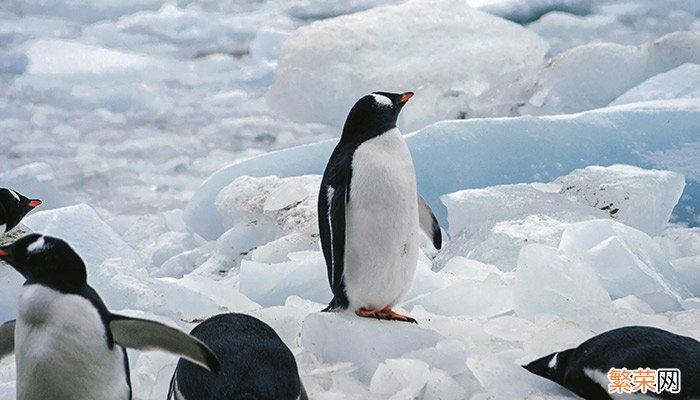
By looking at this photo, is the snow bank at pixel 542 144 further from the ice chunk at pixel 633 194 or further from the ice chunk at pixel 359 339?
the ice chunk at pixel 359 339

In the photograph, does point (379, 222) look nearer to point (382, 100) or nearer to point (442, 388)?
point (382, 100)

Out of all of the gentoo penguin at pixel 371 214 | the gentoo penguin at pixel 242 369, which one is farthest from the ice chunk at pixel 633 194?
the gentoo penguin at pixel 242 369

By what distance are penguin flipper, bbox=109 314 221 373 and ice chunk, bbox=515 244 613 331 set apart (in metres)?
0.93

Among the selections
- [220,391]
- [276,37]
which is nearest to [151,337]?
[220,391]

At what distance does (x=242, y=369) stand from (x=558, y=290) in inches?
38.2

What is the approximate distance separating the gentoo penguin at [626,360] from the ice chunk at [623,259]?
30.1 inches

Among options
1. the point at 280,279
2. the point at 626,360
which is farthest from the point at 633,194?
the point at 626,360

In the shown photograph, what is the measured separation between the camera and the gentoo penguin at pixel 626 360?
1339mm

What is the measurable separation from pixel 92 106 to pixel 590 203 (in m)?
4.00

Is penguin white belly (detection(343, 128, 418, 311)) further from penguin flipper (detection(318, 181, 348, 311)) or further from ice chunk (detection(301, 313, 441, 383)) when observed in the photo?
ice chunk (detection(301, 313, 441, 383))

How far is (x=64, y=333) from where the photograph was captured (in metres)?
1.32

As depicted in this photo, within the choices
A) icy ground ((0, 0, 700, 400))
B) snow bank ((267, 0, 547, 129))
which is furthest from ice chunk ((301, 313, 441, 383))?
snow bank ((267, 0, 547, 129))

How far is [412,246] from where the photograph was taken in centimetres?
191

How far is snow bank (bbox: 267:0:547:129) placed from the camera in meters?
5.07
